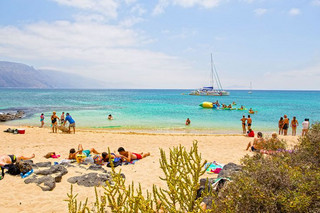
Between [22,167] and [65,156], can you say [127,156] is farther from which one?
[22,167]

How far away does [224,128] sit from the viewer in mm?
21281

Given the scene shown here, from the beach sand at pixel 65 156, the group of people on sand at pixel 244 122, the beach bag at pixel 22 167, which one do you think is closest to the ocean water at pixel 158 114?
the group of people on sand at pixel 244 122

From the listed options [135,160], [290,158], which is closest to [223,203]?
[290,158]

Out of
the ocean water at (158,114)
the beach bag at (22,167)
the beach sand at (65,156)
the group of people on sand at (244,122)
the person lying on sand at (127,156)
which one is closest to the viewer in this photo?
the beach sand at (65,156)

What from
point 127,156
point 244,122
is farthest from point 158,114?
point 127,156

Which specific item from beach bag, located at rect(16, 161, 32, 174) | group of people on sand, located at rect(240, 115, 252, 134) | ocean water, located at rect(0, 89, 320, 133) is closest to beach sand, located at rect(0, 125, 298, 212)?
beach bag, located at rect(16, 161, 32, 174)

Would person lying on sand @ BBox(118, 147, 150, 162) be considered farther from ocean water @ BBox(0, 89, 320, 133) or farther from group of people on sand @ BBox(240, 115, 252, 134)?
ocean water @ BBox(0, 89, 320, 133)

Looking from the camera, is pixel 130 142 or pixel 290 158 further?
pixel 130 142

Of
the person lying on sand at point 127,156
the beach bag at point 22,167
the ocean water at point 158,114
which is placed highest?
the beach bag at point 22,167

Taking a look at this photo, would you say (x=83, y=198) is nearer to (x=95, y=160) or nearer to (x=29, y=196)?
(x=29, y=196)

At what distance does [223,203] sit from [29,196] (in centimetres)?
491

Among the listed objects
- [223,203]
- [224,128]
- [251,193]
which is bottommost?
[224,128]

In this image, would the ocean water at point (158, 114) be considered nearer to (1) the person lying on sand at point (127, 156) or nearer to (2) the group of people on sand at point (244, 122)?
(2) the group of people on sand at point (244, 122)

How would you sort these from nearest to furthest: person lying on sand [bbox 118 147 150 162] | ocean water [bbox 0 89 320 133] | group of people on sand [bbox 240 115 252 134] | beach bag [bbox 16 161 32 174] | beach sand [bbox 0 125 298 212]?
beach sand [bbox 0 125 298 212] → beach bag [bbox 16 161 32 174] → person lying on sand [bbox 118 147 150 162] → group of people on sand [bbox 240 115 252 134] → ocean water [bbox 0 89 320 133]
